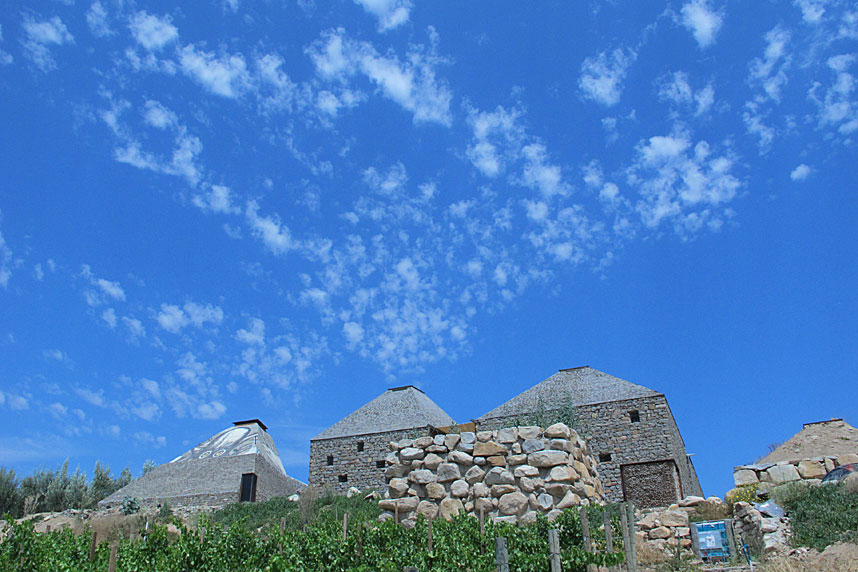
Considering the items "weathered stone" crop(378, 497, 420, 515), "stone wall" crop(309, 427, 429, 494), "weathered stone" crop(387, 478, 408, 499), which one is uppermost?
"stone wall" crop(309, 427, 429, 494)

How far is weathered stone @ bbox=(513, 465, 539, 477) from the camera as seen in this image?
367 inches

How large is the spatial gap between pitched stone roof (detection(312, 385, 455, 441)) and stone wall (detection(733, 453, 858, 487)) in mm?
10578

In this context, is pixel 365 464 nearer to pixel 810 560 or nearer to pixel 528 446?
pixel 528 446

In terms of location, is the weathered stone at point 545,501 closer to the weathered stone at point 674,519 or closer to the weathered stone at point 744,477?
the weathered stone at point 674,519

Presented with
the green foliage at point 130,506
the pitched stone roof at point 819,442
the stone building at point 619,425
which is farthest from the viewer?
the green foliage at point 130,506

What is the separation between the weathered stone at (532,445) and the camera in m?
9.44

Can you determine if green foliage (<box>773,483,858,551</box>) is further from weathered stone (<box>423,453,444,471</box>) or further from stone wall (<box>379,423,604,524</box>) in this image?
weathered stone (<box>423,453,444,471</box>)

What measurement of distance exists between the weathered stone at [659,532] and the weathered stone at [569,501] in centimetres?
373

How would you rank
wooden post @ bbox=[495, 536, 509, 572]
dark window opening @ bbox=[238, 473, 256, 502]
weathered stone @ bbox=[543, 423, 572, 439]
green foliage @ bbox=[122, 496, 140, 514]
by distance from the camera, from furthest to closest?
dark window opening @ bbox=[238, 473, 256, 502], green foliage @ bbox=[122, 496, 140, 514], weathered stone @ bbox=[543, 423, 572, 439], wooden post @ bbox=[495, 536, 509, 572]

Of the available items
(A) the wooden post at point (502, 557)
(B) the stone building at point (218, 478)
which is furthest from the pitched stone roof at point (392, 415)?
(A) the wooden post at point (502, 557)

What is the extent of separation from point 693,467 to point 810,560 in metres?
16.1

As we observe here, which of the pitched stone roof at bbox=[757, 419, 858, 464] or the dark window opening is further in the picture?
the dark window opening

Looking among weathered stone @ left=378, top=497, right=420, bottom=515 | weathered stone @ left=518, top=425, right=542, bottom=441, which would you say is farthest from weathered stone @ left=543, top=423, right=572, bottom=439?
weathered stone @ left=378, top=497, right=420, bottom=515

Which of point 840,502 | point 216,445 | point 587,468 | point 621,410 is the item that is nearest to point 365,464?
point 216,445
